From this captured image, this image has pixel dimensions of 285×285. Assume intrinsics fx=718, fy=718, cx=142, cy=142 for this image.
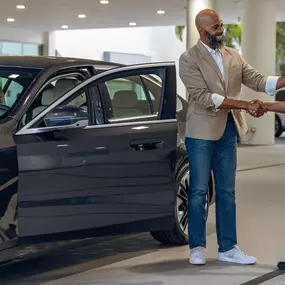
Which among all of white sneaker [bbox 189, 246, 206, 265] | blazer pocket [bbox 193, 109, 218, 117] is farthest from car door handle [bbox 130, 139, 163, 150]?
white sneaker [bbox 189, 246, 206, 265]

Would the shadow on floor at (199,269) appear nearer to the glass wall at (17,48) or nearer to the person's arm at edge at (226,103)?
the person's arm at edge at (226,103)

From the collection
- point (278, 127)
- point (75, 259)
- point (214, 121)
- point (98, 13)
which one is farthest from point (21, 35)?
point (214, 121)

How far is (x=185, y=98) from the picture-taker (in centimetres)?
1284

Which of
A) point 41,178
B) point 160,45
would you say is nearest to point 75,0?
point 41,178

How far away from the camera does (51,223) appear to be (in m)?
4.94

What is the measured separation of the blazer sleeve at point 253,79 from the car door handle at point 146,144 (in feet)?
2.75

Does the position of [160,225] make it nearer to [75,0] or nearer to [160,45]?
[75,0]

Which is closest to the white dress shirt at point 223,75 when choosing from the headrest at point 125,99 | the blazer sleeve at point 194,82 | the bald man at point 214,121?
the bald man at point 214,121

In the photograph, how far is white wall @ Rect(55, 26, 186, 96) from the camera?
112 ft

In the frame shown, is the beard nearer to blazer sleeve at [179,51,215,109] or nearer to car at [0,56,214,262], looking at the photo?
blazer sleeve at [179,51,215,109]

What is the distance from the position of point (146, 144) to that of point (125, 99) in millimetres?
Result: 549

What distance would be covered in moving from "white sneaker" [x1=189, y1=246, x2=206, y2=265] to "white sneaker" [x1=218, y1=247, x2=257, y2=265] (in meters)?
0.21

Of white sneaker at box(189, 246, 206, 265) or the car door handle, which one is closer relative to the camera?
the car door handle

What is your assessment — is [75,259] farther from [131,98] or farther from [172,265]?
[131,98]
